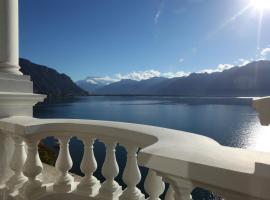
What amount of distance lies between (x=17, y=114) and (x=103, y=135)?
201 centimetres

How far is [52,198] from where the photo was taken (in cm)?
392

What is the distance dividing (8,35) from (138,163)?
12.9 feet

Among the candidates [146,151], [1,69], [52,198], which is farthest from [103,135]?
[1,69]

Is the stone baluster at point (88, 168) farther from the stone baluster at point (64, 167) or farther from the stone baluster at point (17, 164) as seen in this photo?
the stone baluster at point (17, 164)

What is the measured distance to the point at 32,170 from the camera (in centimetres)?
390

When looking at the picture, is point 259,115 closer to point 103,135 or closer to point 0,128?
point 103,135

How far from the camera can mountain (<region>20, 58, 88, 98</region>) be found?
431 feet

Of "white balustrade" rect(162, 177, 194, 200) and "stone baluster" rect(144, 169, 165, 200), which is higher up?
"white balustrade" rect(162, 177, 194, 200)

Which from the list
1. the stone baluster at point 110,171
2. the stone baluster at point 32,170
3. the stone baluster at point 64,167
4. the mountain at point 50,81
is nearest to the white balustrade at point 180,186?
the stone baluster at point 110,171

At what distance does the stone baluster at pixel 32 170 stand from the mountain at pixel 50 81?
412 feet

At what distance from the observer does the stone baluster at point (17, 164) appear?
4156 mm

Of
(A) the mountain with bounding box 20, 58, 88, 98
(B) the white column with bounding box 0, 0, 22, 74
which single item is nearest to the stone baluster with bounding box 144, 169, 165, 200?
(B) the white column with bounding box 0, 0, 22, 74

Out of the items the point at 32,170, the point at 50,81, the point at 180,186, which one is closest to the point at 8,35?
the point at 32,170

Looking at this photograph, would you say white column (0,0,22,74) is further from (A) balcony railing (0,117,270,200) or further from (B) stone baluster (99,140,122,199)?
(B) stone baluster (99,140,122,199)
